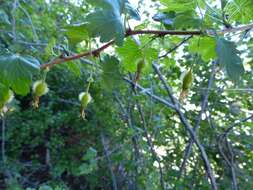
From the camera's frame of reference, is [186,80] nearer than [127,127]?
Yes

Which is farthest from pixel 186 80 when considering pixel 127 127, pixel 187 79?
pixel 127 127

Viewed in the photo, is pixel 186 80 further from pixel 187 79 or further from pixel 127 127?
pixel 127 127

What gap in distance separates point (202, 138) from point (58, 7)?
4.53 ft

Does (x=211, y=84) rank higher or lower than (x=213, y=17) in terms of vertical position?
higher

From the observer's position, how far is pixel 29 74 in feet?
1.87

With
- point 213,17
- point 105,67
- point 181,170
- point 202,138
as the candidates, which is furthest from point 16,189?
point 213,17

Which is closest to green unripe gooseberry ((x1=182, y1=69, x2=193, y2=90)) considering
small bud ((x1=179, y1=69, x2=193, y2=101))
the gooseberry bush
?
small bud ((x1=179, y1=69, x2=193, y2=101))

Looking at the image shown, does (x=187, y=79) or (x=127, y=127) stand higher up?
→ (x=127, y=127)

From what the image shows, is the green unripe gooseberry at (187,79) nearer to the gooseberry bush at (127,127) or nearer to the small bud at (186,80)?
the small bud at (186,80)

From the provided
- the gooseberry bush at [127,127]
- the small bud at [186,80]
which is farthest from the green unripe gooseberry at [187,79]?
the gooseberry bush at [127,127]

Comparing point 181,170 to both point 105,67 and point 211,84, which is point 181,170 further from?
point 105,67

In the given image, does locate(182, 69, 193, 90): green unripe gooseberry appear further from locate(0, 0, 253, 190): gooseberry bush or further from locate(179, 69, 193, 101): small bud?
locate(0, 0, 253, 190): gooseberry bush

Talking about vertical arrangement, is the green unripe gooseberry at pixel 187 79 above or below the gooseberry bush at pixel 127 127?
below

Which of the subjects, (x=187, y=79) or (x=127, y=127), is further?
(x=127, y=127)
